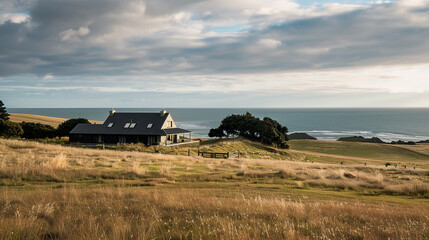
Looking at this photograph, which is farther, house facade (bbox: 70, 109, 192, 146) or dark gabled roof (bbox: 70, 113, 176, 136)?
dark gabled roof (bbox: 70, 113, 176, 136)

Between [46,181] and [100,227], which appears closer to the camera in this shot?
[100,227]

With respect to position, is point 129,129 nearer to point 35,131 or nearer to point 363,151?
point 35,131

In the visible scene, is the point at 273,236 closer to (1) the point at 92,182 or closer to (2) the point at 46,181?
(1) the point at 92,182

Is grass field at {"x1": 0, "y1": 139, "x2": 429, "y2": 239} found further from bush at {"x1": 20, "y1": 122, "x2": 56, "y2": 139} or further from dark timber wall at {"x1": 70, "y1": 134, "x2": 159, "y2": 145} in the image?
bush at {"x1": 20, "y1": 122, "x2": 56, "y2": 139}

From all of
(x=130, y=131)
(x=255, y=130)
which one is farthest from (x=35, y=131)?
(x=255, y=130)

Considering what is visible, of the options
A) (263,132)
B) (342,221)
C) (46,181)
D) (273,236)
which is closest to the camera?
(273,236)

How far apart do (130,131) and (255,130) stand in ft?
107

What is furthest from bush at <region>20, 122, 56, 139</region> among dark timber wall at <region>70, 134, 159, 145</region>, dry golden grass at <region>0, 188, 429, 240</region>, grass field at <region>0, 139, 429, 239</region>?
dry golden grass at <region>0, 188, 429, 240</region>

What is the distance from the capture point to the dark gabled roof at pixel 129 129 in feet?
194

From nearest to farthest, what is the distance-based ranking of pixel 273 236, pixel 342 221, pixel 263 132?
pixel 273 236, pixel 342 221, pixel 263 132

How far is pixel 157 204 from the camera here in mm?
8984

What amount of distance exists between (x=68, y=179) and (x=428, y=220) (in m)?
13.9

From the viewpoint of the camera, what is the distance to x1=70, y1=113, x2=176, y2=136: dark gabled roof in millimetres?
59219

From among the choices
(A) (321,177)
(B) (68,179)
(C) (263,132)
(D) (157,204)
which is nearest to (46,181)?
(B) (68,179)
